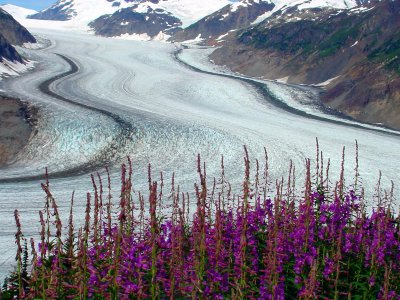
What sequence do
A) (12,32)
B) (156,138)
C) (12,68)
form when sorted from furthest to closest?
(12,32) < (12,68) < (156,138)

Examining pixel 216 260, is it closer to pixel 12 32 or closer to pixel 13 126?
pixel 13 126

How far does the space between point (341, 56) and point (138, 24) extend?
103 meters

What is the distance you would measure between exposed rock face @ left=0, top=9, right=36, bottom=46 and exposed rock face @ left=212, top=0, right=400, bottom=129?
24166mm

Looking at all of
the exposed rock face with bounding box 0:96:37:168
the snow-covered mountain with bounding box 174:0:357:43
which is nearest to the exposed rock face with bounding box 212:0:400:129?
the exposed rock face with bounding box 0:96:37:168

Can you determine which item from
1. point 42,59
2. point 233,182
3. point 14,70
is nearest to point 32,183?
point 233,182

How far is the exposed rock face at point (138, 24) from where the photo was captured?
13975 centimetres

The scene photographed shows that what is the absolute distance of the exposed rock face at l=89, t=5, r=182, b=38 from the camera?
140 metres

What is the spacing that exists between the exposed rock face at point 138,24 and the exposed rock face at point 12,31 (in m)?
71.6

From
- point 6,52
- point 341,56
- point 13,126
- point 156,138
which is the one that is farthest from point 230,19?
point 13,126

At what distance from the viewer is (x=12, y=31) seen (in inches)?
2520

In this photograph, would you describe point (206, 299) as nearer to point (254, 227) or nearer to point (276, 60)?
point (254, 227)

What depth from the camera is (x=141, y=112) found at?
26.8m

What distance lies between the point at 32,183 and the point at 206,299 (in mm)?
12664

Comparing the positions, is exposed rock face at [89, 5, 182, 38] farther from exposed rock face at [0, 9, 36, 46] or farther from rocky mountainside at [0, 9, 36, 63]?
exposed rock face at [0, 9, 36, 46]
